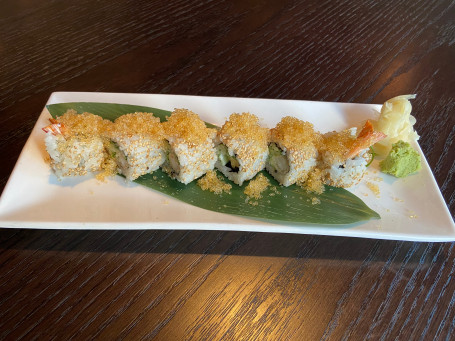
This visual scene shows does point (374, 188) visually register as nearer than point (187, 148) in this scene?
No

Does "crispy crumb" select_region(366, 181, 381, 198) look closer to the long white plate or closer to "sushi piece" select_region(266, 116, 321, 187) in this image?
the long white plate

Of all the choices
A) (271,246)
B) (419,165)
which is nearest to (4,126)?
(271,246)

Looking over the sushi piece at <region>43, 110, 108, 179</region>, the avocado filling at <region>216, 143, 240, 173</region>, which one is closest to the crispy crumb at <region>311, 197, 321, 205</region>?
the avocado filling at <region>216, 143, 240, 173</region>

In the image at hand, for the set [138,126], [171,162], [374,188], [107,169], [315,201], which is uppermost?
[138,126]

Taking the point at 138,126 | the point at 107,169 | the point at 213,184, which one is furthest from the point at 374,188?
the point at 107,169

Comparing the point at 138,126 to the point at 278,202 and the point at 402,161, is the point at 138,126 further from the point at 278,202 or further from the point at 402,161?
the point at 402,161
